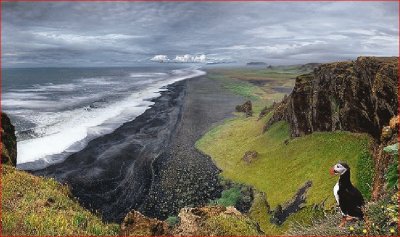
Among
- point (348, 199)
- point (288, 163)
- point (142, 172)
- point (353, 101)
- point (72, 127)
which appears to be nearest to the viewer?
point (348, 199)

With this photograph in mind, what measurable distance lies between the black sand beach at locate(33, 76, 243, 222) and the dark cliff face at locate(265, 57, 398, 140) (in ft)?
40.3

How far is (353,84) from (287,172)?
10761 mm

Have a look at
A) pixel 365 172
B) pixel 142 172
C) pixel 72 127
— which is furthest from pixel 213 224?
pixel 72 127

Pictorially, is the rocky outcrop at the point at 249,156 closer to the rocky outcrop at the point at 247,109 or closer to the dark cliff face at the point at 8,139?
the dark cliff face at the point at 8,139

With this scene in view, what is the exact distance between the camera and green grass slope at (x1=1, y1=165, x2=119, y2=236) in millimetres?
15273

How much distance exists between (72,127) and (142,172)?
106 feet

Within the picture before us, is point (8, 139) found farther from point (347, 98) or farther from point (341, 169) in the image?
point (347, 98)

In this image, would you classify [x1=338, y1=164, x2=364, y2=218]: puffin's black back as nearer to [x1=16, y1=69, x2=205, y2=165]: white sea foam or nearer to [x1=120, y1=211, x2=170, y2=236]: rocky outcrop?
[x1=120, y1=211, x2=170, y2=236]: rocky outcrop

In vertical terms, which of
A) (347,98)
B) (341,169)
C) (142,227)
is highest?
(347,98)

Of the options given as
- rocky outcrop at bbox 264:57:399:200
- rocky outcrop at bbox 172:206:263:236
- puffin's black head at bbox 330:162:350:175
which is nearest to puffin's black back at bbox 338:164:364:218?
puffin's black head at bbox 330:162:350:175

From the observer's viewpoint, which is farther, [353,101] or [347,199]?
[353,101]

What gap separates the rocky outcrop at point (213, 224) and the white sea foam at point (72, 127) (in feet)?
139

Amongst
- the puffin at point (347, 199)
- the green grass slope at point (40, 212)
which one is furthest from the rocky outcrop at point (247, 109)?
the puffin at point (347, 199)

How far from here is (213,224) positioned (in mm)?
15023
